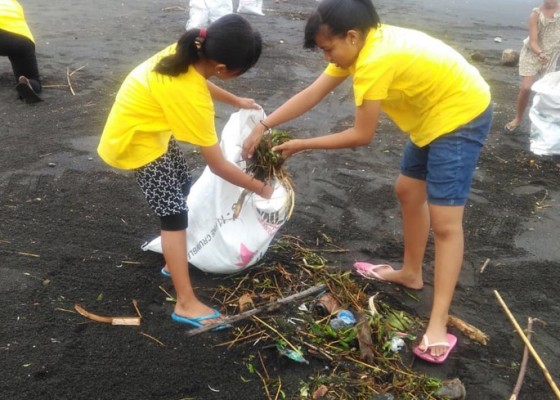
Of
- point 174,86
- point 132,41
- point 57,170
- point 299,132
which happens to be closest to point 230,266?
point 174,86

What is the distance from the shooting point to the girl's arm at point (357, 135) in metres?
2.14

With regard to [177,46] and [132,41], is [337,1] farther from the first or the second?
[132,41]

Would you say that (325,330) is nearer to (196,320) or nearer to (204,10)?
(196,320)

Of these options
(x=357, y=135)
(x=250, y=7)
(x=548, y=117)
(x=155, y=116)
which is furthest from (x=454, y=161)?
(x=250, y=7)

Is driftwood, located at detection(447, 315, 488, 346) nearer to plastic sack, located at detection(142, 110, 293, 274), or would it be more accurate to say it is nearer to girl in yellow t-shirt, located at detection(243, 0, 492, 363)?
girl in yellow t-shirt, located at detection(243, 0, 492, 363)

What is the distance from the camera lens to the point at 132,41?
7.23 meters

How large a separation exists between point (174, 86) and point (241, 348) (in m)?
1.12

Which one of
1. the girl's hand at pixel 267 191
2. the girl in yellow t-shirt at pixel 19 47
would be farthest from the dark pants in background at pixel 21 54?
the girl's hand at pixel 267 191

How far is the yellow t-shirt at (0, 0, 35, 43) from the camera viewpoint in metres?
5.05

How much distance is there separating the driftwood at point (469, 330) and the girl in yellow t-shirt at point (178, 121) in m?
1.07

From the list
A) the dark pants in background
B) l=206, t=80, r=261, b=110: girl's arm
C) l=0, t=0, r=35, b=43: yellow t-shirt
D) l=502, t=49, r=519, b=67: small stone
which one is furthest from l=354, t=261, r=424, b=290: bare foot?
l=502, t=49, r=519, b=67: small stone

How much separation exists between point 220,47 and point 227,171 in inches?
19.7

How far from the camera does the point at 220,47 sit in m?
2.01

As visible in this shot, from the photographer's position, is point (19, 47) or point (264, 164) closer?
point (264, 164)
